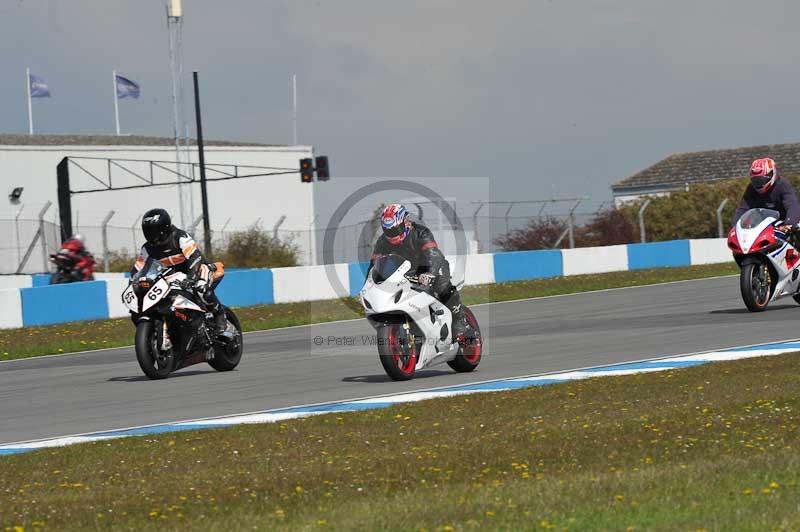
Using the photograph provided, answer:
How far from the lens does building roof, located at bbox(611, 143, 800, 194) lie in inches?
2778

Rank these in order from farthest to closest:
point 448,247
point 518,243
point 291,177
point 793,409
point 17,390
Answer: point 291,177 < point 518,243 < point 448,247 < point 17,390 < point 793,409

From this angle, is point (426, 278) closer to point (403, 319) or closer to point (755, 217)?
point (403, 319)

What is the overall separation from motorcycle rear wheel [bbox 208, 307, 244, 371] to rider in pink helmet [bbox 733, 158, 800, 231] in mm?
6194

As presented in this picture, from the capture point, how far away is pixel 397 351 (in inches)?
460

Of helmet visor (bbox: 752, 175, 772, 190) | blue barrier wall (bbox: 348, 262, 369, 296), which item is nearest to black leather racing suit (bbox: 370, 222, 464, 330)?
helmet visor (bbox: 752, 175, 772, 190)

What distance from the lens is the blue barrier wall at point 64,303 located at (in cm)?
2197

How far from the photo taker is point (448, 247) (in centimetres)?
2756

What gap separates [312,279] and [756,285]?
36.4ft

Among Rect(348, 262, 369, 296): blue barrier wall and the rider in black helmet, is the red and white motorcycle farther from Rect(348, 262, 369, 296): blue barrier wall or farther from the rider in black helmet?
Rect(348, 262, 369, 296): blue barrier wall

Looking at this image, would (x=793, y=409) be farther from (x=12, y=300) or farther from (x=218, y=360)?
(x=12, y=300)

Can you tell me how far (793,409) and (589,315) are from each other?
1067 centimetres

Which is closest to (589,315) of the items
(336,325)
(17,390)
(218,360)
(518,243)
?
(336,325)

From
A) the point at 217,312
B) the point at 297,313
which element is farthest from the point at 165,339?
the point at 297,313

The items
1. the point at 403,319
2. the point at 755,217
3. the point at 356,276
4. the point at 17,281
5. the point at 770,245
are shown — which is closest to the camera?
the point at 403,319
